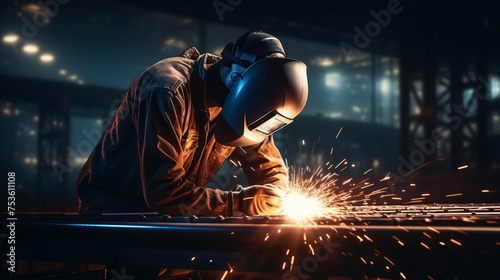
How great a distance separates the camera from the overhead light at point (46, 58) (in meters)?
19.0

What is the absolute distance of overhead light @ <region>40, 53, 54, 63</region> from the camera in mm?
18969

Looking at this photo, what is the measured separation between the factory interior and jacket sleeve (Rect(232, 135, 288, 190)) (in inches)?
6.9

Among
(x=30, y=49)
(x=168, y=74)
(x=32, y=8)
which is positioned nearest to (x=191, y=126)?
(x=168, y=74)

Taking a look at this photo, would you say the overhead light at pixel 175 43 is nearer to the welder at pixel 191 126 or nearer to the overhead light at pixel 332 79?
the overhead light at pixel 332 79

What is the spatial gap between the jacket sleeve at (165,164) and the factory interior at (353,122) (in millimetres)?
297

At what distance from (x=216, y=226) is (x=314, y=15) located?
8287mm

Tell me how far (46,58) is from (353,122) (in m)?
12.2

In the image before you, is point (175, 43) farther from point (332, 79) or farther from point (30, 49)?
point (332, 79)

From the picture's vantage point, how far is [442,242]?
2.56 feet

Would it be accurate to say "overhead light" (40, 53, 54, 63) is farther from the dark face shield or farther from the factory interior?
the dark face shield

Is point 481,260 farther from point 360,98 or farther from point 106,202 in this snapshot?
point 360,98

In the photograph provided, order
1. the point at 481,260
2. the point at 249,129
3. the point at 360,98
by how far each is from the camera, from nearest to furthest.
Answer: the point at 481,260
the point at 249,129
the point at 360,98

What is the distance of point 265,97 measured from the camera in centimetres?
150

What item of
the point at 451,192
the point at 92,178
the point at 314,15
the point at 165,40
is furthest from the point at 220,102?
the point at 165,40
